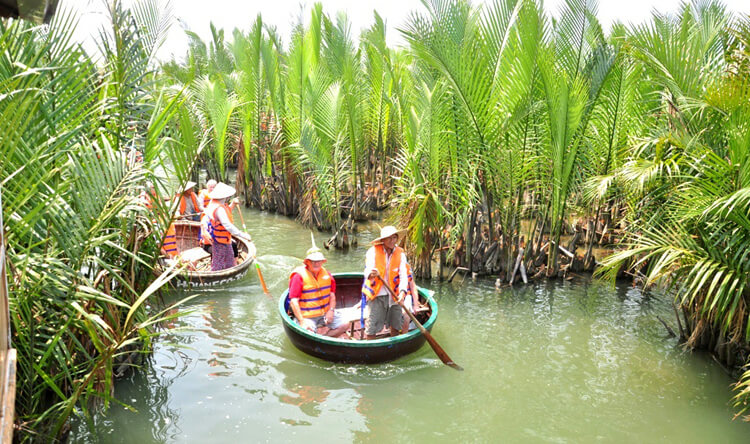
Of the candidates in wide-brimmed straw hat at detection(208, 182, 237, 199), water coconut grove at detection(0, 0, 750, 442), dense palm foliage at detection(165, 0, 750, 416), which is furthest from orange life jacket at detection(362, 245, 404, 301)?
Result: wide-brimmed straw hat at detection(208, 182, 237, 199)

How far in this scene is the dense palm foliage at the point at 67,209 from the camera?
12.9ft

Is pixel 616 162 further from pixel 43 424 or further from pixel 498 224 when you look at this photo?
pixel 43 424

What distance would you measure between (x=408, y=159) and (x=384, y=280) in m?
2.83

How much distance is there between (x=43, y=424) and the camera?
4.46m

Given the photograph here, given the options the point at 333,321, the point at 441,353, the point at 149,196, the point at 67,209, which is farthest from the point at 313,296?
the point at 67,209

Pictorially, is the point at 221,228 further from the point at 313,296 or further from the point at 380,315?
the point at 380,315

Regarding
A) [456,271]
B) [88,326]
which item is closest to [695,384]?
[456,271]

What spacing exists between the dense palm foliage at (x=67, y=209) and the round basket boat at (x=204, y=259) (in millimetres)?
3794

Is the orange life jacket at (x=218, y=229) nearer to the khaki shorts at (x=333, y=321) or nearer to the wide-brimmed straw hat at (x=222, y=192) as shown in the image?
the wide-brimmed straw hat at (x=222, y=192)

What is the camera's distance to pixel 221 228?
977cm

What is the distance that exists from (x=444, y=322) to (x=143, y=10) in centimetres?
571

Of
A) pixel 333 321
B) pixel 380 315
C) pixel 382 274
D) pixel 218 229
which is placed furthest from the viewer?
pixel 218 229

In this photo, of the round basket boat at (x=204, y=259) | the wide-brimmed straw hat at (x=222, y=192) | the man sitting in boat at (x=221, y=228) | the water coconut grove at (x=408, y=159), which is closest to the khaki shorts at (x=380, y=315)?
the water coconut grove at (x=408, y=159)

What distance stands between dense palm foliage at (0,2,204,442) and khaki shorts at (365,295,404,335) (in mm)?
2969
